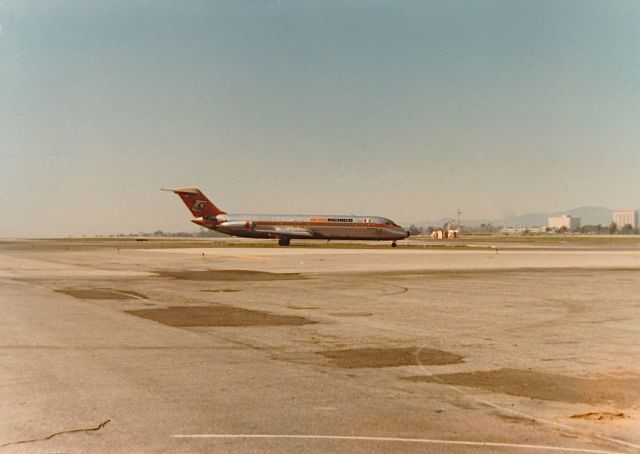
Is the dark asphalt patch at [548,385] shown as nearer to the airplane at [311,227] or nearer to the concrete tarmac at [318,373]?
the concrete tarmac at [318,373]

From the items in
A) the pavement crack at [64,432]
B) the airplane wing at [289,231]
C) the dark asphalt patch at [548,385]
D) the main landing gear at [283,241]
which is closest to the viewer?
the pavement crack at [64,432]

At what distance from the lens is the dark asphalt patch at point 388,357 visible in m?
11.0

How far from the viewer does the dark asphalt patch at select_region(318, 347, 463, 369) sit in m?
11.0

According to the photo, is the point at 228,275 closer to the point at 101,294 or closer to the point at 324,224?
the point at 101,294

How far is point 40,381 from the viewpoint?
365 inches

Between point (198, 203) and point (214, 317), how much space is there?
7876cm

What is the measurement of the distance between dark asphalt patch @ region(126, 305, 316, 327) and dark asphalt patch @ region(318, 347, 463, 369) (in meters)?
3.95

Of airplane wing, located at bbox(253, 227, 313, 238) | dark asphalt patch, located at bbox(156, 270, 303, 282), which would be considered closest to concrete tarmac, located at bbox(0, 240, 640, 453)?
dark asphalt patch, located at bbox(156, 270, 303, 282)

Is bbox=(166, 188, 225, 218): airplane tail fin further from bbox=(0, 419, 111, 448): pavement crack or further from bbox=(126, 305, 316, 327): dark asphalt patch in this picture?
bbox=(0, 419, 111, 448): pavement crack

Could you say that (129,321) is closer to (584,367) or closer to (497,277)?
(584,367)

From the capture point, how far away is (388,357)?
11.6 m

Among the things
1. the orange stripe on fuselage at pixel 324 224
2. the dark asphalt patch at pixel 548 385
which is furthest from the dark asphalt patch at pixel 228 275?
the orange stripe on fuselage at pixel 324 224

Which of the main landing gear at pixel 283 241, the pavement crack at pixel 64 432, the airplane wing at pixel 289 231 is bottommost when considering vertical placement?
the pavement crack at pixel 64 432

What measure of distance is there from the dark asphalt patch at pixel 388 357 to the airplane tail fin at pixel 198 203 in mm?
83200
